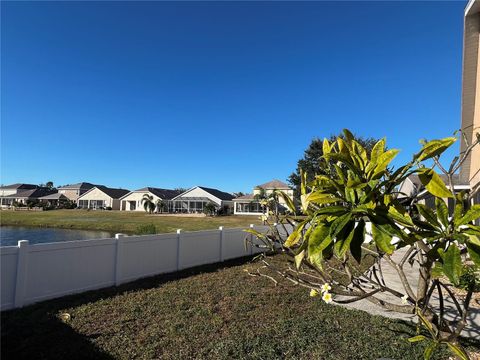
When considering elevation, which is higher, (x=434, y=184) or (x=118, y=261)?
(x=434, y=184)

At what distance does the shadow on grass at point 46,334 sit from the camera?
13.8 ft

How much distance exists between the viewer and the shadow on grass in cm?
420

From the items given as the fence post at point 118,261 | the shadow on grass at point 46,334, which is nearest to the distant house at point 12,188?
the fence post at point 118,261

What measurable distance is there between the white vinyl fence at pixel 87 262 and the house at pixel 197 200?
1782 inches

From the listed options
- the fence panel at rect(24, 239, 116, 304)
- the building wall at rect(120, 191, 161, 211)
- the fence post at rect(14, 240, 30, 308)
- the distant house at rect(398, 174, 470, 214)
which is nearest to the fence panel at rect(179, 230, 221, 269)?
the fence panel at rect(24, 239, 116, 304)

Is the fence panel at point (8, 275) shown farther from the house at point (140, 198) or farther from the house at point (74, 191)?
the house at point (74, 191)

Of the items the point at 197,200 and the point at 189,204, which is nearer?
the point at 197,200

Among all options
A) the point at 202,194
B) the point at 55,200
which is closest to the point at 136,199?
the point at 202,194

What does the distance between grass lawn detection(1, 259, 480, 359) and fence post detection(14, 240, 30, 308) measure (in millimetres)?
430

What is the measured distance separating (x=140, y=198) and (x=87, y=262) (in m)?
56.6

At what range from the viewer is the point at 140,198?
6194 cm

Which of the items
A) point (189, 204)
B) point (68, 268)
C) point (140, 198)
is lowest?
point (68, 268)

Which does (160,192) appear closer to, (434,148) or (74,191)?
(74,191)

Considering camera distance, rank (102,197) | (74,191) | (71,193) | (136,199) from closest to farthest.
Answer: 1. (136,199)
2. (102,197)
3. (71,193)
4. (74,191)
